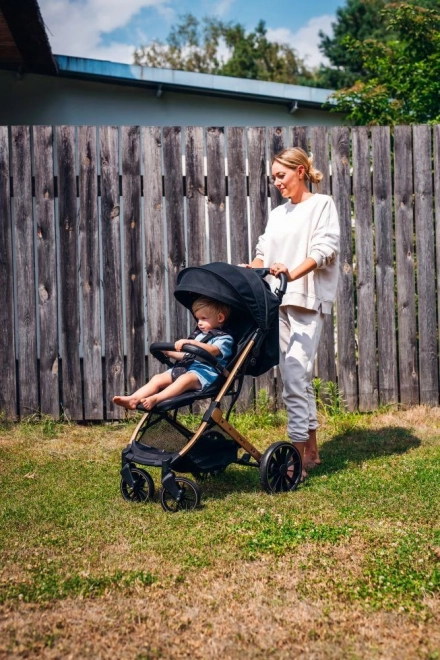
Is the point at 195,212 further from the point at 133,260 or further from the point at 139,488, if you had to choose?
the point at 139,488

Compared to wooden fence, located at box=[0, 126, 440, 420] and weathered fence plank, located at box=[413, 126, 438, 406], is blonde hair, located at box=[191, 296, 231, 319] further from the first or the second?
weathered fence plank, located at box=[413, 126, 438, 406]

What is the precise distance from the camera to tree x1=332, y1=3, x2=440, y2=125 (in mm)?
8578

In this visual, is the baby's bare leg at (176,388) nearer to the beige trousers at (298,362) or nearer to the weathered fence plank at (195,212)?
the beige trousers at (298,362)

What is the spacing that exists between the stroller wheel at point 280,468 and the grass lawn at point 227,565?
0.27ft

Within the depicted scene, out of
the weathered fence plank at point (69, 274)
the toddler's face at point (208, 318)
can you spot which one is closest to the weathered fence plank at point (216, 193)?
the weathered fence plank at point (69, 274)

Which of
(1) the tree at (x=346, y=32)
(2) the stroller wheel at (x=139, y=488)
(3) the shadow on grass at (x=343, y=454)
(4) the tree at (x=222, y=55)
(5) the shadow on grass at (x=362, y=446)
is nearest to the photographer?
(2) the stroller wheel at (x=139, y=488)

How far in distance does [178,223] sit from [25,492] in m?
2.63

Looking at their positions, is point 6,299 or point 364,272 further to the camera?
point 364,272

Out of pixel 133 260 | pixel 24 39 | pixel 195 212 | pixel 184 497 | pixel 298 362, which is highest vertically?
pixel 24 39

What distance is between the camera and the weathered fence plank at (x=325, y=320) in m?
6.68

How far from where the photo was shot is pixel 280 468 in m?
4.82

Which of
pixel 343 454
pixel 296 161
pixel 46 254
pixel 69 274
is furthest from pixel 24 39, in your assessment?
pixel 343 454

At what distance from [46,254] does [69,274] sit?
239 millimetres

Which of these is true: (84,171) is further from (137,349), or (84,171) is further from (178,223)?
(137,349)
